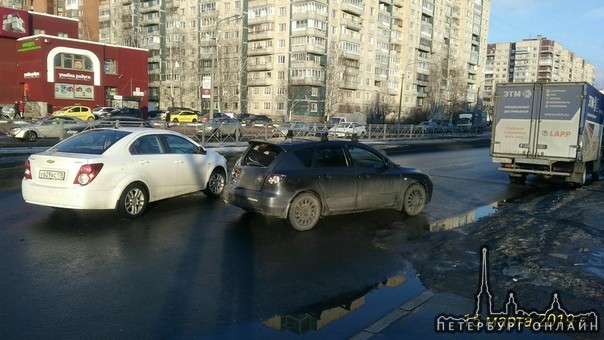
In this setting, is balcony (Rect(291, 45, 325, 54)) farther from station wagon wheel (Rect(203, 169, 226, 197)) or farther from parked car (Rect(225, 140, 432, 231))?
parked car (Rect(225, 140, 432, 231))

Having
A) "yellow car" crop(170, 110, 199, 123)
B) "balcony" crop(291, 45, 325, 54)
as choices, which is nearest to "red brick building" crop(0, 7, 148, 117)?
"yellow car" crop(170, 110, 199, 123)

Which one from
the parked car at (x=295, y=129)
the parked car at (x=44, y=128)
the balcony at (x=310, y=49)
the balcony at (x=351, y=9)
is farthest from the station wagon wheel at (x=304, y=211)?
the balcony at (x=351, y=9)

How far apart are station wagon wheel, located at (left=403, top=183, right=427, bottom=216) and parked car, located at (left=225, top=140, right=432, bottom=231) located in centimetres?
25

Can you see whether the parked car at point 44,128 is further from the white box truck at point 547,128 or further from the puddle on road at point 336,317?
the puddle on road at point 336,317

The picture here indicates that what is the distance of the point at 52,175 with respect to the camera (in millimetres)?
7535

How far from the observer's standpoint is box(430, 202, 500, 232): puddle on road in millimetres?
Result: 8555

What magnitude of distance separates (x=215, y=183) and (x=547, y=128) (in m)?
9.69

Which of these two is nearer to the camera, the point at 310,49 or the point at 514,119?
the point at 514,119

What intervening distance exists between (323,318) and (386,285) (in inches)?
49.0

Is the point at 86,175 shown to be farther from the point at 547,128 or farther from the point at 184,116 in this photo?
the point at 184,116

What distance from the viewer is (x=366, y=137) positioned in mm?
36438

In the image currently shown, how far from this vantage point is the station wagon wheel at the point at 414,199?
9175mm

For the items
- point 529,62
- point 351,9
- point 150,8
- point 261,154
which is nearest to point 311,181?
point 261,154

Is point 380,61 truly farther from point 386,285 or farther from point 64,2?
point 386,285
